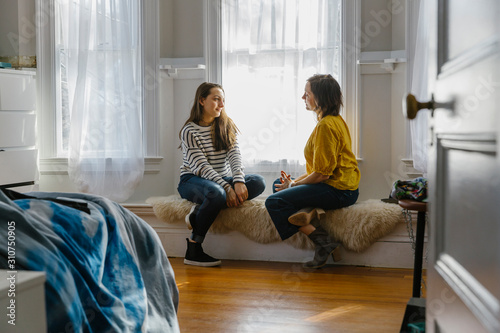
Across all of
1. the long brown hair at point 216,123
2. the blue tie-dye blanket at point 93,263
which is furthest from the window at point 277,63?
the blue tie-dye blanket at point 93,263

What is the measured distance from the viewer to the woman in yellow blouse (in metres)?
3.43

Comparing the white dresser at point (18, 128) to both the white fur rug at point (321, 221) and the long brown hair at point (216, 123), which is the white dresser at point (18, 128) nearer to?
the white fur rug at point (321, 221)

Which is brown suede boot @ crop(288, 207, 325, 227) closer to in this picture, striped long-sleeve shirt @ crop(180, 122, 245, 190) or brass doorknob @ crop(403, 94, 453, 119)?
striped long-sleeve shirt @ crop(180, 122, 245, 190)

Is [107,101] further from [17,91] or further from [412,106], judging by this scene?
[412,106]

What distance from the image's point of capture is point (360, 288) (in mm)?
3018

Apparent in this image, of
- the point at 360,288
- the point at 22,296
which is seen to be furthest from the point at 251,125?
the point at 22,296

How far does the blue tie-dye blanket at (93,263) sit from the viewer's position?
1469mm

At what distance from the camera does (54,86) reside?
460 centimetres

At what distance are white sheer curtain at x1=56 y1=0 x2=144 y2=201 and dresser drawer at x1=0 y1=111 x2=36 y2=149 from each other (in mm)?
302

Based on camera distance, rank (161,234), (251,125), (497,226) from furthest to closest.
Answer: (251,125) → (161,234) → (497,226)

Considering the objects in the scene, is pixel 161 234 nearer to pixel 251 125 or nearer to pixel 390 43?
pixel 251 125

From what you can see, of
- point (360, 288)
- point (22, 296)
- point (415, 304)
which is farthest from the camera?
point (360, 288)

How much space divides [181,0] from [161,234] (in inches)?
72.7

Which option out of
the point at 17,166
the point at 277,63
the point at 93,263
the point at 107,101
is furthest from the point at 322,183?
the point at 17,166
